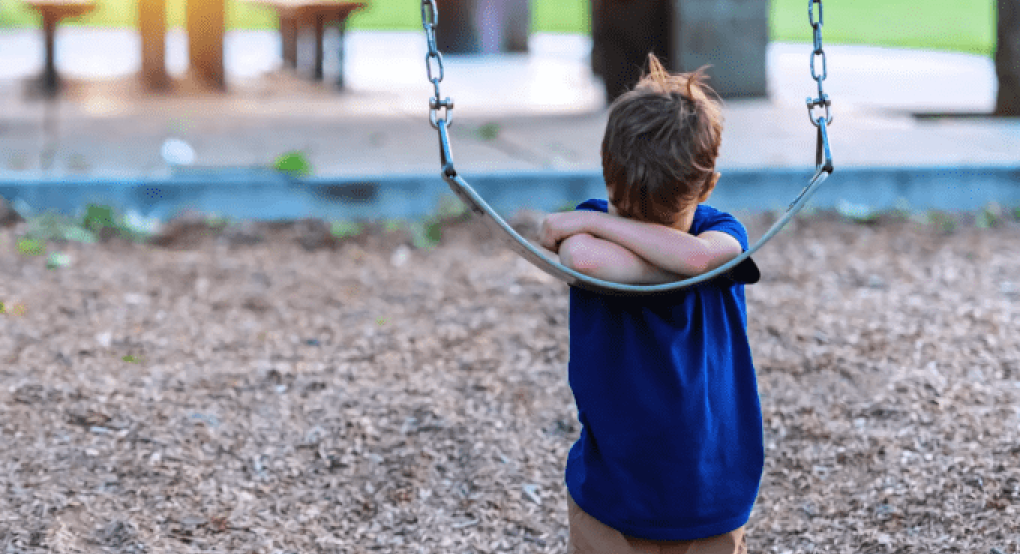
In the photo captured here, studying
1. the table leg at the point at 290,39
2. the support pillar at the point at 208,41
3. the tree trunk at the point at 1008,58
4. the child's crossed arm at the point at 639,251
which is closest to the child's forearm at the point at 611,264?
the child's crossed arm at the point at 639,251

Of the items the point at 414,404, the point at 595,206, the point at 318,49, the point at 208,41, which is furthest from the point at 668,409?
the point at 318,49

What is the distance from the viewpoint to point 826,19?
2284cm

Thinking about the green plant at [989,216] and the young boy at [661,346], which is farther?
the green plant at [989,216]

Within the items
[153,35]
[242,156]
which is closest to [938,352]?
[242,156]

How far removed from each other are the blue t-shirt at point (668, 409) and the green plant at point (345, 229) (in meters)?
3.28

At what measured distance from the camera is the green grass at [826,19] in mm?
18766

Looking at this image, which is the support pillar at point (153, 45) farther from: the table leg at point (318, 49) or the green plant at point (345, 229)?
the green plant at point (345, 229)

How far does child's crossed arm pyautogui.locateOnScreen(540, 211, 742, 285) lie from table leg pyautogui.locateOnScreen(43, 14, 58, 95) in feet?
28.9

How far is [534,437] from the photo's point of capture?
3.05 m

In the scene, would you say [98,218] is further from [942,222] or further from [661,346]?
[661,346]

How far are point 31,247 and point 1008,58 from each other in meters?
5.76

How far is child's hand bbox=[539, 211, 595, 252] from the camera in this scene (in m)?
1.84

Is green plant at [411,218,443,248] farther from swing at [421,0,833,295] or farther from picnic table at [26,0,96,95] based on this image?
picnic table at [26,0,96,95]

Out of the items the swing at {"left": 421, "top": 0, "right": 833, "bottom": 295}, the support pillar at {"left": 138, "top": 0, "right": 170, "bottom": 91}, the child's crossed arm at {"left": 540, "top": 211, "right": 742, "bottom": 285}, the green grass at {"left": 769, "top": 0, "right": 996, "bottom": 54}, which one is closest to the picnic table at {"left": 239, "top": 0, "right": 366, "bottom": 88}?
the support pillar at {"left": 138, "top": 0, "right": 170, "bottom": 91}
